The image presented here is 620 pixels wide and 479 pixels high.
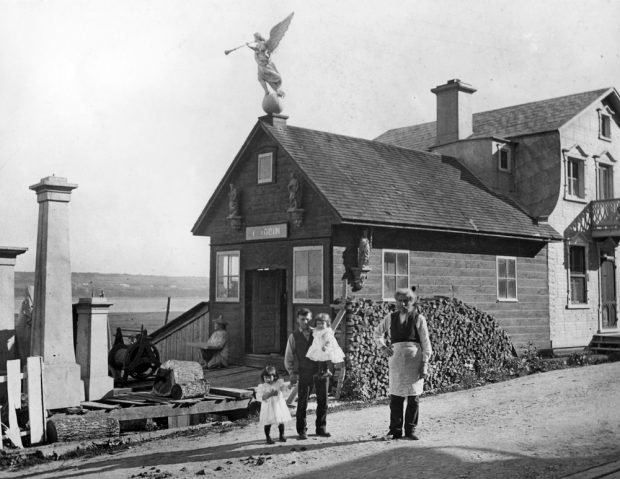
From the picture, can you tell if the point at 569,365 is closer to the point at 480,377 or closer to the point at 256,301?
the point at 480,377

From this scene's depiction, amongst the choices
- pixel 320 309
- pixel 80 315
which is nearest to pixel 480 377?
pixel 320 309

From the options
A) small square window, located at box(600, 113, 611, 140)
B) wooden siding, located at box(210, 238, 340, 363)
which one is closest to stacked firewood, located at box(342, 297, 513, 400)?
wooden siding, located at box(210, 238, 340, 363)

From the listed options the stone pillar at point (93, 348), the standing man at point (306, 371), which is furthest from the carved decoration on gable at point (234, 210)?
the standing man at point (306, 371)

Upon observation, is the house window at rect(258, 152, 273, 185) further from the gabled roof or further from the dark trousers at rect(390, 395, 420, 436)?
the dark trousers at rect(390, 395, 420, 436)

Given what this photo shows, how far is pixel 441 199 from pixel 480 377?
5986 millimetres

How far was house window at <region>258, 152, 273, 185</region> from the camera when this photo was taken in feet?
61.8

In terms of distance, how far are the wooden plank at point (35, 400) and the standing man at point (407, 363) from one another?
16.5ft

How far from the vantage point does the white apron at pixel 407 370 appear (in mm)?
9867

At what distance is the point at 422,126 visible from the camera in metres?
29.5

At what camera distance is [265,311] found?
19.5 metres

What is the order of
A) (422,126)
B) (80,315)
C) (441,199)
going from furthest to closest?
(422,126) → (441,199) → (80,315)

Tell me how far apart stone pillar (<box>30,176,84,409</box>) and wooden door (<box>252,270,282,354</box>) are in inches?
306

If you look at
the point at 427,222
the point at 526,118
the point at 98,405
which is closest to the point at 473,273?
the point at 427,222

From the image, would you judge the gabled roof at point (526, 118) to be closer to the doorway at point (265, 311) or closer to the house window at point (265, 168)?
the house window at point (265, 168)
